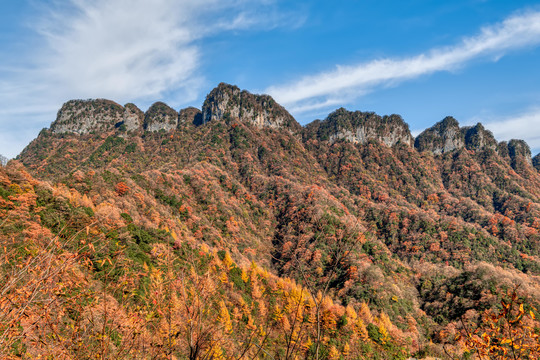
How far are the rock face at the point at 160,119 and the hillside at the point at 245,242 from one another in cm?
219

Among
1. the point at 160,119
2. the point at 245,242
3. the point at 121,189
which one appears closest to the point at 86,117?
the point at 160,119

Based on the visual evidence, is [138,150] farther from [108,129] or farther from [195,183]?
[195,183]

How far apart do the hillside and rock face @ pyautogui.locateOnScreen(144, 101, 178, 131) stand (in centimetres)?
219

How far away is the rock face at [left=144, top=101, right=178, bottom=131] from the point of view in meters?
181

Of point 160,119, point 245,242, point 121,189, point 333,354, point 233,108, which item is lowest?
point 333,354

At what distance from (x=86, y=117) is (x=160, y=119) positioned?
5340 cm

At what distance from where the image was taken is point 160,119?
18500 cm

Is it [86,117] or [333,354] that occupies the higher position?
[86,117]

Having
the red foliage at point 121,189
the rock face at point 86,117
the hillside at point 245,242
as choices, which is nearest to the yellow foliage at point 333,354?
the hillside at point 245,242

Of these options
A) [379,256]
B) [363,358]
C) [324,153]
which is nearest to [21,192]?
[363,358]

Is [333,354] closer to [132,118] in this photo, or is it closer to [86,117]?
[132,118]

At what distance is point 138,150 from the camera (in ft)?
498

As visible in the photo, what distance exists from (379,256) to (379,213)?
38277 mm

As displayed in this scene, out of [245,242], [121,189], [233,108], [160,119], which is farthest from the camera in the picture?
[233,108]
